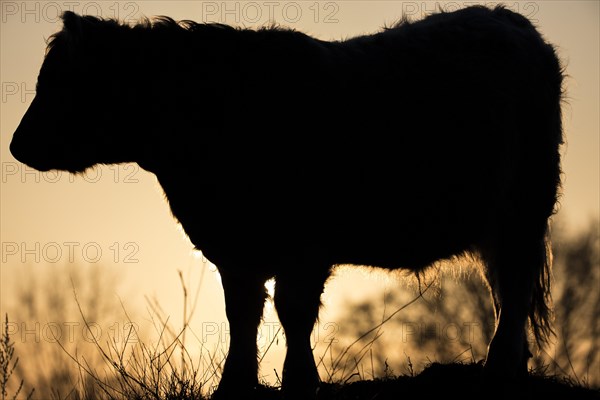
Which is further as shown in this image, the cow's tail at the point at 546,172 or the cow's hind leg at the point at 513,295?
the cow's tail at the point at 546,172

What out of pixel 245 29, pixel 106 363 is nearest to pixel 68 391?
pixel 106 363

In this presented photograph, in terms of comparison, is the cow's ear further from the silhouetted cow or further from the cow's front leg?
the cow's front leg

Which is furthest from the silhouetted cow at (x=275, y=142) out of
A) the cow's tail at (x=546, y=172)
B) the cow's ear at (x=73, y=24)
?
the cow's tail at (x=546, y=172)

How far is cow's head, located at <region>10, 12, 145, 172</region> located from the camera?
631 cm

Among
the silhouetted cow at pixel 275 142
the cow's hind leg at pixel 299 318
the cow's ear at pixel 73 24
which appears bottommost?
the cow's hind leg at pixel 299 318

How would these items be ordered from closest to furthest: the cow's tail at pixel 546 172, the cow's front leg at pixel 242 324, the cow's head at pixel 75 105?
the cow's head at pixel 75 105 → the cow's front leg at pixel 242 324 → the cow's tail at pixel 546 172

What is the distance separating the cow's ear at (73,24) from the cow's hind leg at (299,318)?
1.95 meters

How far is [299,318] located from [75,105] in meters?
1.89

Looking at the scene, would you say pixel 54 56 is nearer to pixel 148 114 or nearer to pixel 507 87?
pixel 148 114

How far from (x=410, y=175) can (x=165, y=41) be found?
1855 mm

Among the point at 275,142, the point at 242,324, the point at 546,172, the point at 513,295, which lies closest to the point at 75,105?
the point at 275,142

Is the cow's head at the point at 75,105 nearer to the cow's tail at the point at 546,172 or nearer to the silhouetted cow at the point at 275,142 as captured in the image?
the silhouetted cow at the point at 275,142

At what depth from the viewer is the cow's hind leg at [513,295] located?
7.46 m

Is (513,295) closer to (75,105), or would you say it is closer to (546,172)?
(546,172)
